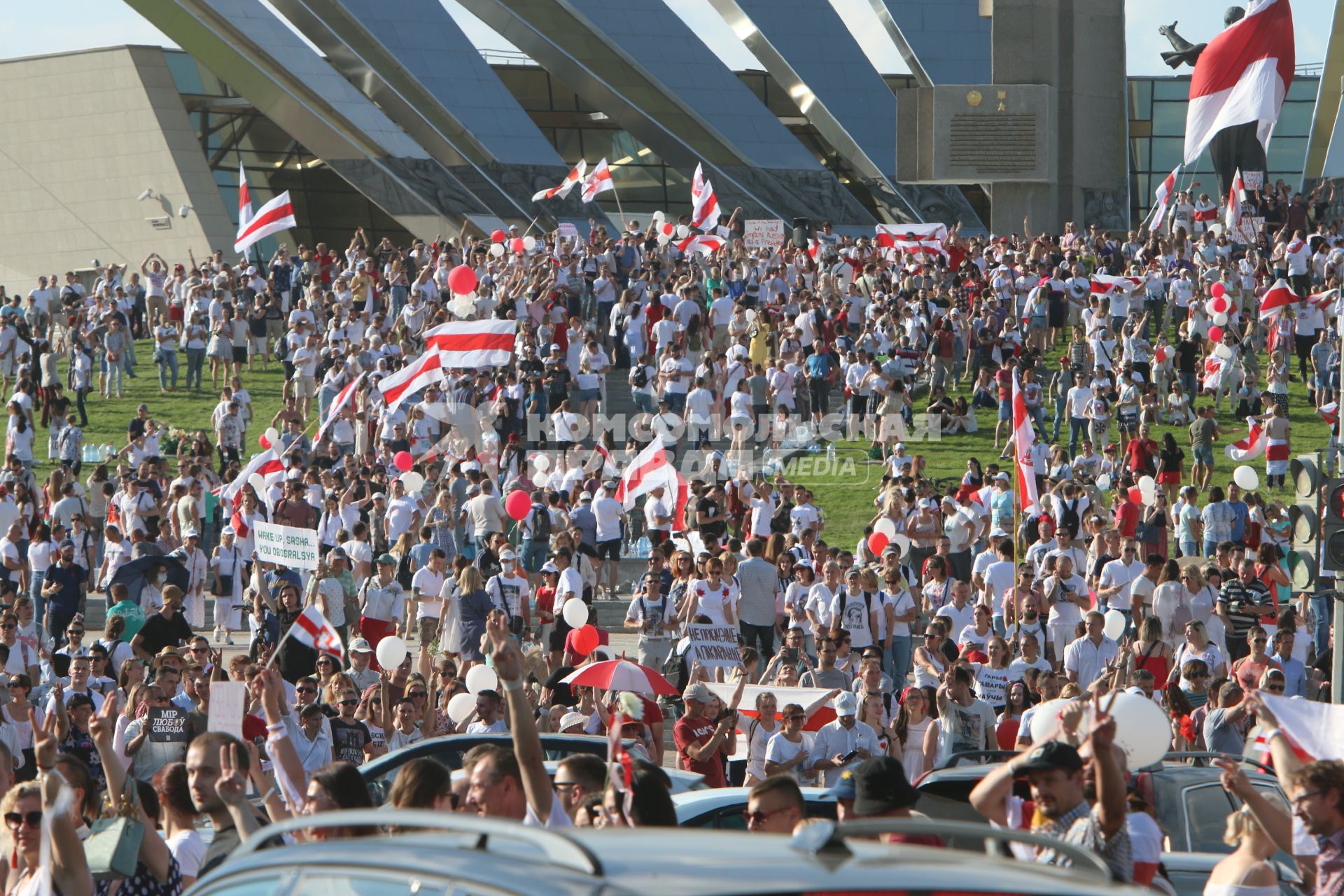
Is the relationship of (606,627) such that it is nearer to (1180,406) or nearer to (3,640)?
(3,640)

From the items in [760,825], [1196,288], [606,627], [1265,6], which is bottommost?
[606,627]

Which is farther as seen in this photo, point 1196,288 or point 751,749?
point 1196,288

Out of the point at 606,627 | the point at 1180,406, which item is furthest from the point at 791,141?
the point at 606,627

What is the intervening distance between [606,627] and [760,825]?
12103 mm

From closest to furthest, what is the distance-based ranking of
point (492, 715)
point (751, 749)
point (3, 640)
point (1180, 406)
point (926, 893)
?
1. point (926, 893)
2. point (492, 715)
3. point (751, 749)
4. point (3, 640)
5. point (1180, 406)

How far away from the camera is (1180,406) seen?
22.9 metres

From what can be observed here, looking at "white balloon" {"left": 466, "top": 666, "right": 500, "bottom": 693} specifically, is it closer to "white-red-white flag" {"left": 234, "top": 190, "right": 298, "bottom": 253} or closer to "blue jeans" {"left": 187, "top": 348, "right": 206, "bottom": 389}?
"white-red-white flag" {"left": 234, "top": 190, "right": 298, "bottom": 253}

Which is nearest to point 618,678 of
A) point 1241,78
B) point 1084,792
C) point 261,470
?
point 1084,792

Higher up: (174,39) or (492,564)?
(174,39)

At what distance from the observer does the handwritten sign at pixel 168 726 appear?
972 centimetres

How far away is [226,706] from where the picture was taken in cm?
781

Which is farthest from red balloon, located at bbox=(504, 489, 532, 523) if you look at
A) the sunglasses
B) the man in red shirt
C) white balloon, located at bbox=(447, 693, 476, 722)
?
the sunglasses

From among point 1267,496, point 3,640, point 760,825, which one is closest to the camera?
point 760,825

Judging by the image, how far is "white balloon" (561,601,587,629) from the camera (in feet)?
39.5
